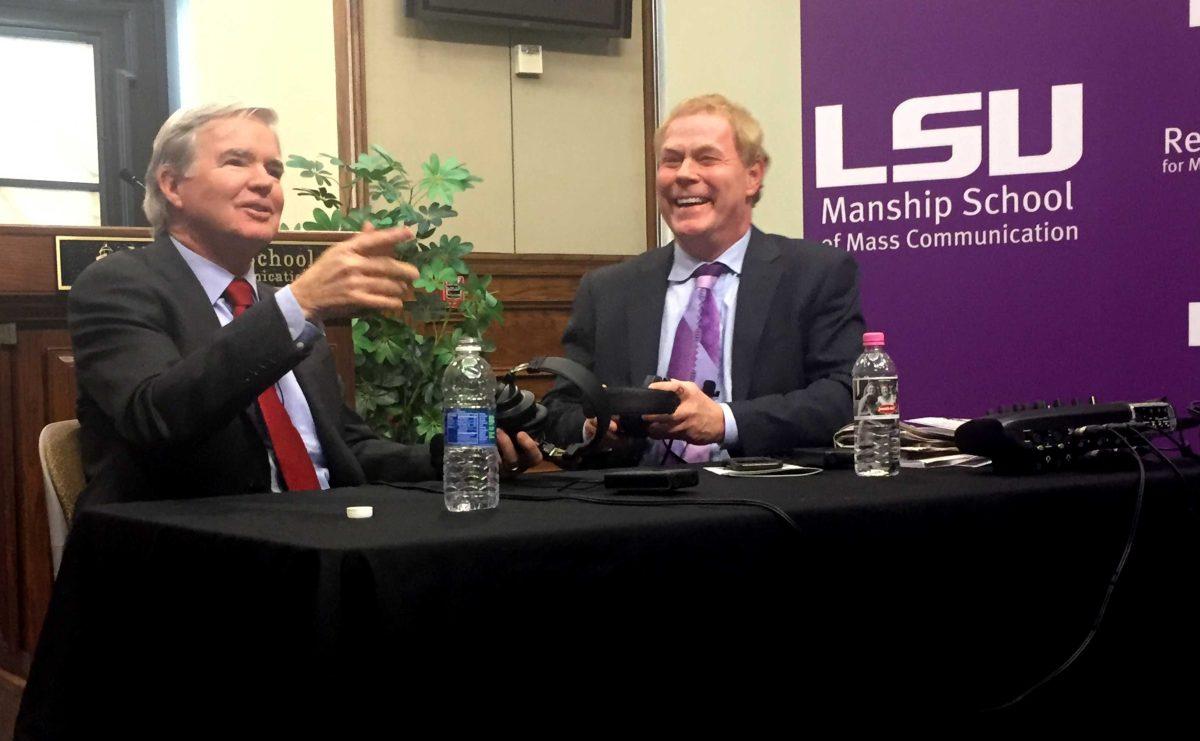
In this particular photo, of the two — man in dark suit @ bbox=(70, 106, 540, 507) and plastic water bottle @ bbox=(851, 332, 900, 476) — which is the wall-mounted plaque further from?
plastic water bottle @ bbox=(851, 332, 900, 476)

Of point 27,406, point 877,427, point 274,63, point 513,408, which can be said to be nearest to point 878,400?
point 877,427

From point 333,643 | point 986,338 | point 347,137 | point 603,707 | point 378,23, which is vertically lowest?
point 603,707

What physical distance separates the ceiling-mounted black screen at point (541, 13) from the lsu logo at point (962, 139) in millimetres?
1946

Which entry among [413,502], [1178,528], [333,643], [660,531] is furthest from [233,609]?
[1178,528]

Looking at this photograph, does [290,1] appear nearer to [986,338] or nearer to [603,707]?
[986,338]

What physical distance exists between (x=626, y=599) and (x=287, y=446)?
2.87 ft

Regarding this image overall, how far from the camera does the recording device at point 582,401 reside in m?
1.72

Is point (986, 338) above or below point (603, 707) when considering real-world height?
above

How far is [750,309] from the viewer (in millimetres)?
2551

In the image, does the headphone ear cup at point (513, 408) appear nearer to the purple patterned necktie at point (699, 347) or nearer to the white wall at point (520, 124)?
the purple patterned necktie at point (699, 347)

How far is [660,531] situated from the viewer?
131cm

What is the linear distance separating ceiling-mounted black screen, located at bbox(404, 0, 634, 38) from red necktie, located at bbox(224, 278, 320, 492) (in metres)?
3.05

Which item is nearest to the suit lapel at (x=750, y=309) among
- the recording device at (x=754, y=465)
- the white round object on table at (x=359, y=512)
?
the recording device at (x=754, y=465)

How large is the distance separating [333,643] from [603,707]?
0.30 meters
